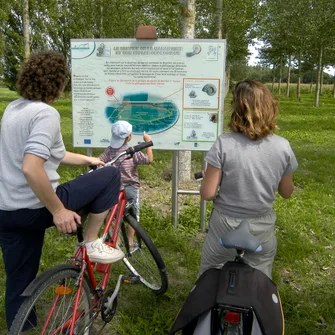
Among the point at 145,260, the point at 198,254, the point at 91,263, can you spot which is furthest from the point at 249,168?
the point at 198,254

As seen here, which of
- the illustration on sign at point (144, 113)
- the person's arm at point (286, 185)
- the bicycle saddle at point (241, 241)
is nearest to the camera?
the bicycle saddle at point (241, 241)

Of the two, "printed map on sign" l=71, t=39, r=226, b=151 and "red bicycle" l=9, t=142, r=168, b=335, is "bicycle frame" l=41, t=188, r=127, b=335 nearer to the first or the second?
"red bicycle" l=9, t=142, r=168, b=335

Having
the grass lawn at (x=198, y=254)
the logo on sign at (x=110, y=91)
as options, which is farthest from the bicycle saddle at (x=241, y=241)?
the logo on sign at (x=110, y=91)

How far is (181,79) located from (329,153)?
6604mm

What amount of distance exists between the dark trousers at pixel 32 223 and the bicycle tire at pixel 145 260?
0.59 m

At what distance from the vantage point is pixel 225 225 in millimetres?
2504

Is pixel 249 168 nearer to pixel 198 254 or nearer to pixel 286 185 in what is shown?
pixel 286 185

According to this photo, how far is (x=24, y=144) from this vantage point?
2.29m

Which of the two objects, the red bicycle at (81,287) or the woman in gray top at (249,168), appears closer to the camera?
the red bicycle at (81,287)

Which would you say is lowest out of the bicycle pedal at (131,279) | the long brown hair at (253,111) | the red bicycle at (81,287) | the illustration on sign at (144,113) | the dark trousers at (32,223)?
the bicycle pedal at (131,279)

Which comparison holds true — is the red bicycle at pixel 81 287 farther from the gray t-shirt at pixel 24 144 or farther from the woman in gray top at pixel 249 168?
the woman in gray top at pixel 249 168

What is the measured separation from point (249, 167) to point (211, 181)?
0.23 meters

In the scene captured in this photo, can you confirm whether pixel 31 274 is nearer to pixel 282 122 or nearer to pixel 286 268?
pixel 286 268

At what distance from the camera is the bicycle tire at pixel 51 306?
7.02 ft
